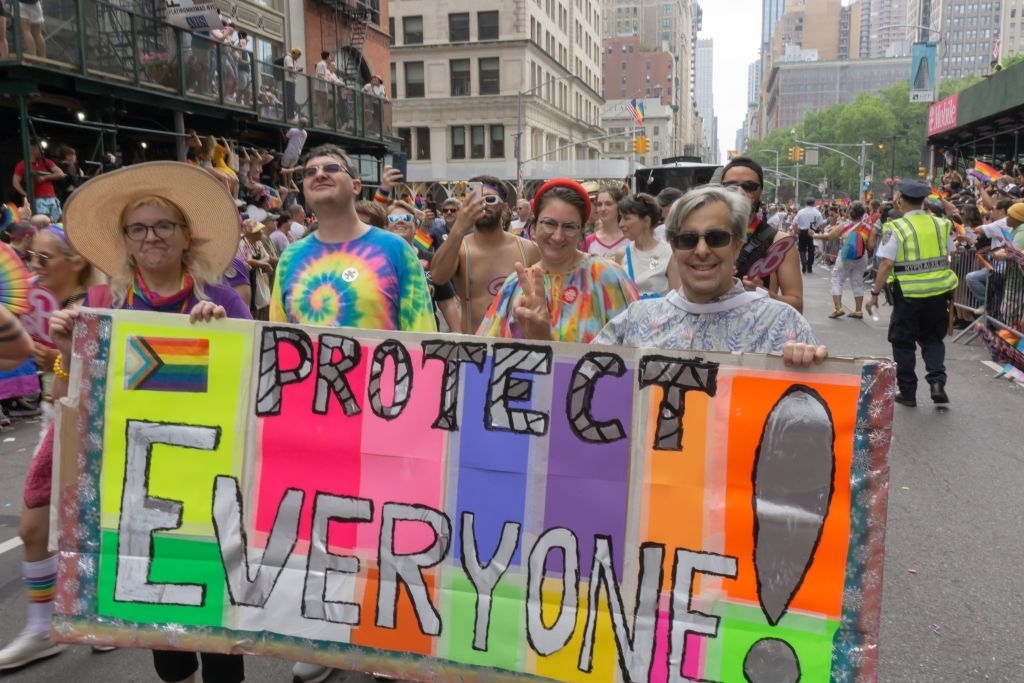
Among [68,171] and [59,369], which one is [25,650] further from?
[68,171]

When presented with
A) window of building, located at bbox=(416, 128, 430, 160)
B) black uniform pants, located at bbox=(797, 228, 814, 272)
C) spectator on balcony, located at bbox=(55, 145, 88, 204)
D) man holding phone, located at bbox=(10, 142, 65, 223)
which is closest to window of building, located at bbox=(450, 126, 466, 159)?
window of building, located at bbox=(416, 128, 430, 160)

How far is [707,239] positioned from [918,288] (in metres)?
5.78

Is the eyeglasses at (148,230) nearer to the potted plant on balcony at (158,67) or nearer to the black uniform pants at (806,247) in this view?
the potted plant on balcony at (158,67)

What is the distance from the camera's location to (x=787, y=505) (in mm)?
2434

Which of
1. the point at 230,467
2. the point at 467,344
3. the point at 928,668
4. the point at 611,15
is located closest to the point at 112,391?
the point at 230,467

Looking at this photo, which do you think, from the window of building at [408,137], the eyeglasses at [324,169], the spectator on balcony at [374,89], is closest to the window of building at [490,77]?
the window of building at [408,137]

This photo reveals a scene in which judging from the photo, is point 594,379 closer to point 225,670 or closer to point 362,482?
point 362,482

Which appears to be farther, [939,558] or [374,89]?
[374,89]

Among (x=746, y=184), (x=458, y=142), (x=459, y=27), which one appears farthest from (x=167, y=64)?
(x=459, y=27)

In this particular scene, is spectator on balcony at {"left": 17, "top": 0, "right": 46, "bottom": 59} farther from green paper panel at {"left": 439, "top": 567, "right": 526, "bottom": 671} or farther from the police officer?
green paper panel at {"left": 439, "top": 567, "right": 526, "bottom": 671}

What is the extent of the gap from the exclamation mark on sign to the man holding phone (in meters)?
12.1

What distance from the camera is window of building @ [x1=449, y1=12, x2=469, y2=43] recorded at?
60.1 meters

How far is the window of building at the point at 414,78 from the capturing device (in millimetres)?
60812

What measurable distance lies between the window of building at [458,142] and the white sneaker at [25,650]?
5984cm
